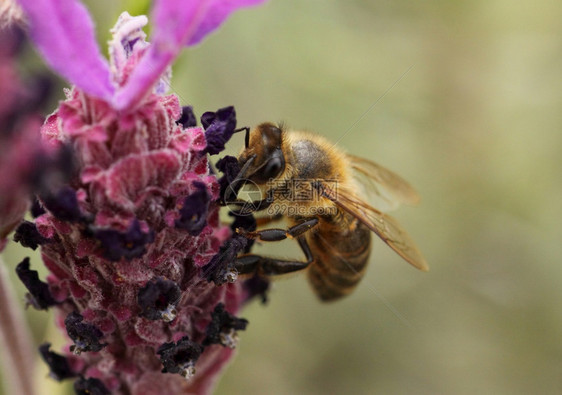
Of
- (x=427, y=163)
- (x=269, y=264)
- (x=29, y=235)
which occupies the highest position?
(x=427, y=163)

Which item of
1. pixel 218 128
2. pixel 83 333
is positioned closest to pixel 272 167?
pixel 218 128

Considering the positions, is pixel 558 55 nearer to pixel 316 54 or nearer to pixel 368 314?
pixel 316 54

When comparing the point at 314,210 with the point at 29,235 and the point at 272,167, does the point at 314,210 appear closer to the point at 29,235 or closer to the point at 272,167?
the point at 272,167

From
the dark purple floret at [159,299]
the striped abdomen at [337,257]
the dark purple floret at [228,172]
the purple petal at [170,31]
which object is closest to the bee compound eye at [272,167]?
the dark purple floret at [228,172]

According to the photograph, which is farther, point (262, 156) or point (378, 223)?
point (378, 223)

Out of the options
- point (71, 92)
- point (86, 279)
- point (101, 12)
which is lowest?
point (86, 279)

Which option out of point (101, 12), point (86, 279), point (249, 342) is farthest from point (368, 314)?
point (86, 279)
